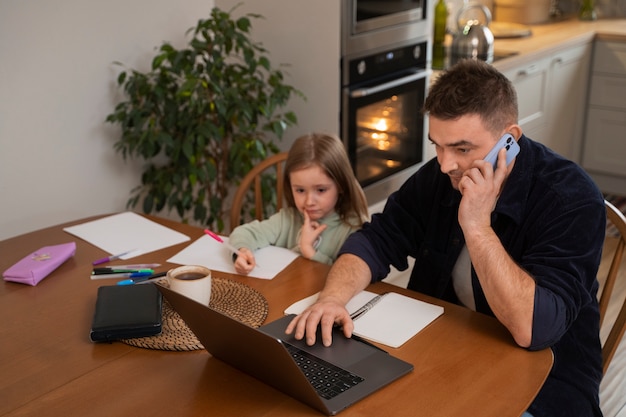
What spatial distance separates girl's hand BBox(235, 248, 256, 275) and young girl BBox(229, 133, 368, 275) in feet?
0.74

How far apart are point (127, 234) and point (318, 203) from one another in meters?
0.53

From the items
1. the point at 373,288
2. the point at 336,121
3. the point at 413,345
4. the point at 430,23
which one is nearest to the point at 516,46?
the point at 430,23

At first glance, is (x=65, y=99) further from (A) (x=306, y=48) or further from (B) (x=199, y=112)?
(A) (x=306, y=48)

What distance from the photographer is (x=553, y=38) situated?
4.39 m

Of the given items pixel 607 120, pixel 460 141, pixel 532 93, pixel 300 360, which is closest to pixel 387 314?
pixel 300 360

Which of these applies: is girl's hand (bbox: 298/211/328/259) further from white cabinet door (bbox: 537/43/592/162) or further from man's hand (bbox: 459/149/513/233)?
white cabinet door (bbox: 537/43/592/162)

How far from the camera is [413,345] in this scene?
1.53 metres

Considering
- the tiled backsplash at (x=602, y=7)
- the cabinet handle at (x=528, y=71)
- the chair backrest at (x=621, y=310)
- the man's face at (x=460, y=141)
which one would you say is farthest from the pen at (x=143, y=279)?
the tiled backsplash at (x=602, y=7)

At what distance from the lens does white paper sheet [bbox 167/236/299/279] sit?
75.7 inches

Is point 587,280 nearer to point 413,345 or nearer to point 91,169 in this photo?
point 413,345

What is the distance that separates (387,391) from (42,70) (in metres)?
2.10

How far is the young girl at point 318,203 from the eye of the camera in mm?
2188

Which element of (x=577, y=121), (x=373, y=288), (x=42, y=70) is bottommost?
(x=577, y=121)

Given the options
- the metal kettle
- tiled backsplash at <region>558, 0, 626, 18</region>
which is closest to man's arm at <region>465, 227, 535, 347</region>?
the metal kettle
